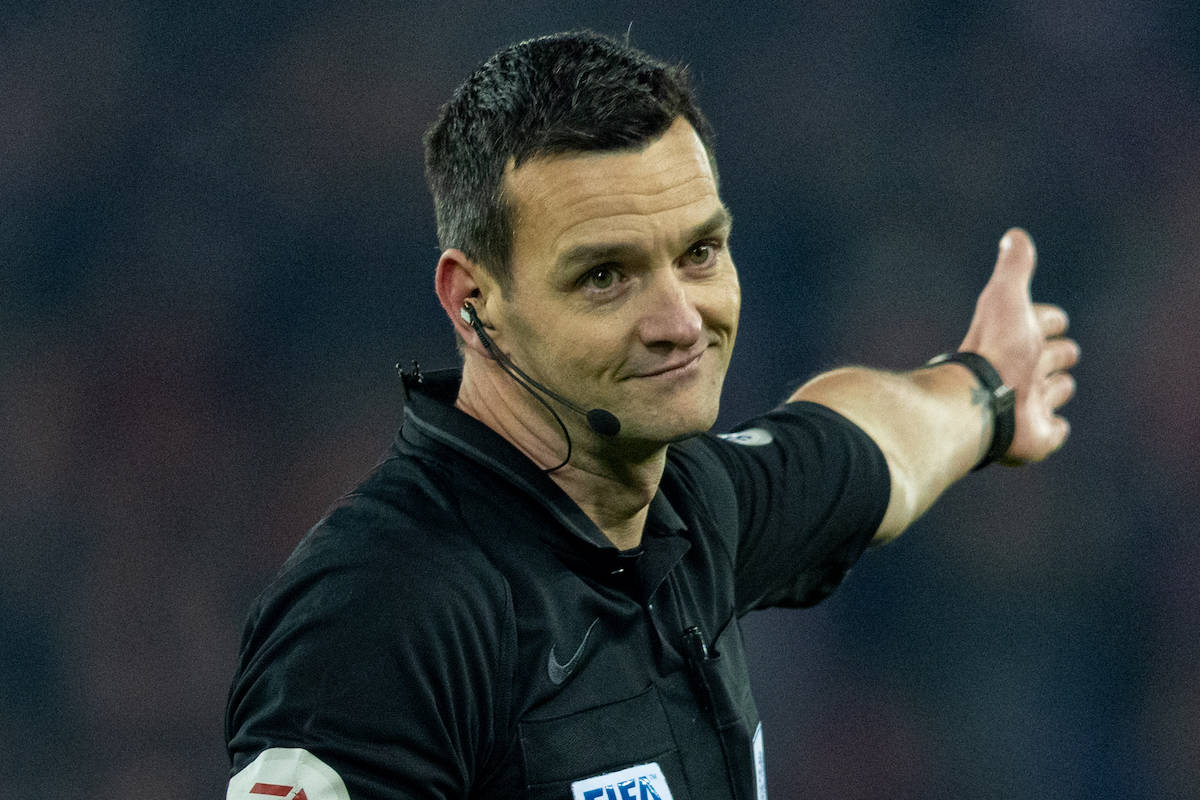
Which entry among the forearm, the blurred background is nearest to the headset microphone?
the forearm

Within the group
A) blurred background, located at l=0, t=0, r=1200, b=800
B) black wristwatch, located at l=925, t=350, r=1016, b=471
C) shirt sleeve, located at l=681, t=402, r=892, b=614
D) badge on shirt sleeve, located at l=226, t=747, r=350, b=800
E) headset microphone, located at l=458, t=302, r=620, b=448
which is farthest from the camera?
blurred background, located at l=0, t=0, r=1200, b=800

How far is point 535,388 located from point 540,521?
16cm

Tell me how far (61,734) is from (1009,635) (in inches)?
95.1

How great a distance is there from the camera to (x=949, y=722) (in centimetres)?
354

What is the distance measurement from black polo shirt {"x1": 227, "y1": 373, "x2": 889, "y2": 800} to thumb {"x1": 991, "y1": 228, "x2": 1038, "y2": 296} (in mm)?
979

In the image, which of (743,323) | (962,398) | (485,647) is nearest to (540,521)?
(485,647)

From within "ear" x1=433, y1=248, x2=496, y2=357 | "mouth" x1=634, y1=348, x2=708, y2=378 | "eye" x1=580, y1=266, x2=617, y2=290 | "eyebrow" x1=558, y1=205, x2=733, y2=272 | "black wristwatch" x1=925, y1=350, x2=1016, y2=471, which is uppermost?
"eyebrow" x1=558, y1=205, x2=733, y2=272

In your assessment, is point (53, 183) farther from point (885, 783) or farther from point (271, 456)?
point (885, 783)

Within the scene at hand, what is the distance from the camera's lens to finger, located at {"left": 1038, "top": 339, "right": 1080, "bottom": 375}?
250cm

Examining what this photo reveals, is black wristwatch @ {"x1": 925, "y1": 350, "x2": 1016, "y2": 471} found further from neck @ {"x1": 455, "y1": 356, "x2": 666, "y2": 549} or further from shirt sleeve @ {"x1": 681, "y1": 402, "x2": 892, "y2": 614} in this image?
neck @ {"x1": 455, "y1": 356, "x2": 666, "y2": 549}

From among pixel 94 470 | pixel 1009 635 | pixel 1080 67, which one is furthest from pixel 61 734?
pixel 1080 67

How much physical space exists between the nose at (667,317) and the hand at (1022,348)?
116 cm

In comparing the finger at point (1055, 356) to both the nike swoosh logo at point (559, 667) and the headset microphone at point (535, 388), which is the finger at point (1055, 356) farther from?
the nike swoosh logo at point (559, 667)

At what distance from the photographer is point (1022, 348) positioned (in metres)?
2.47
